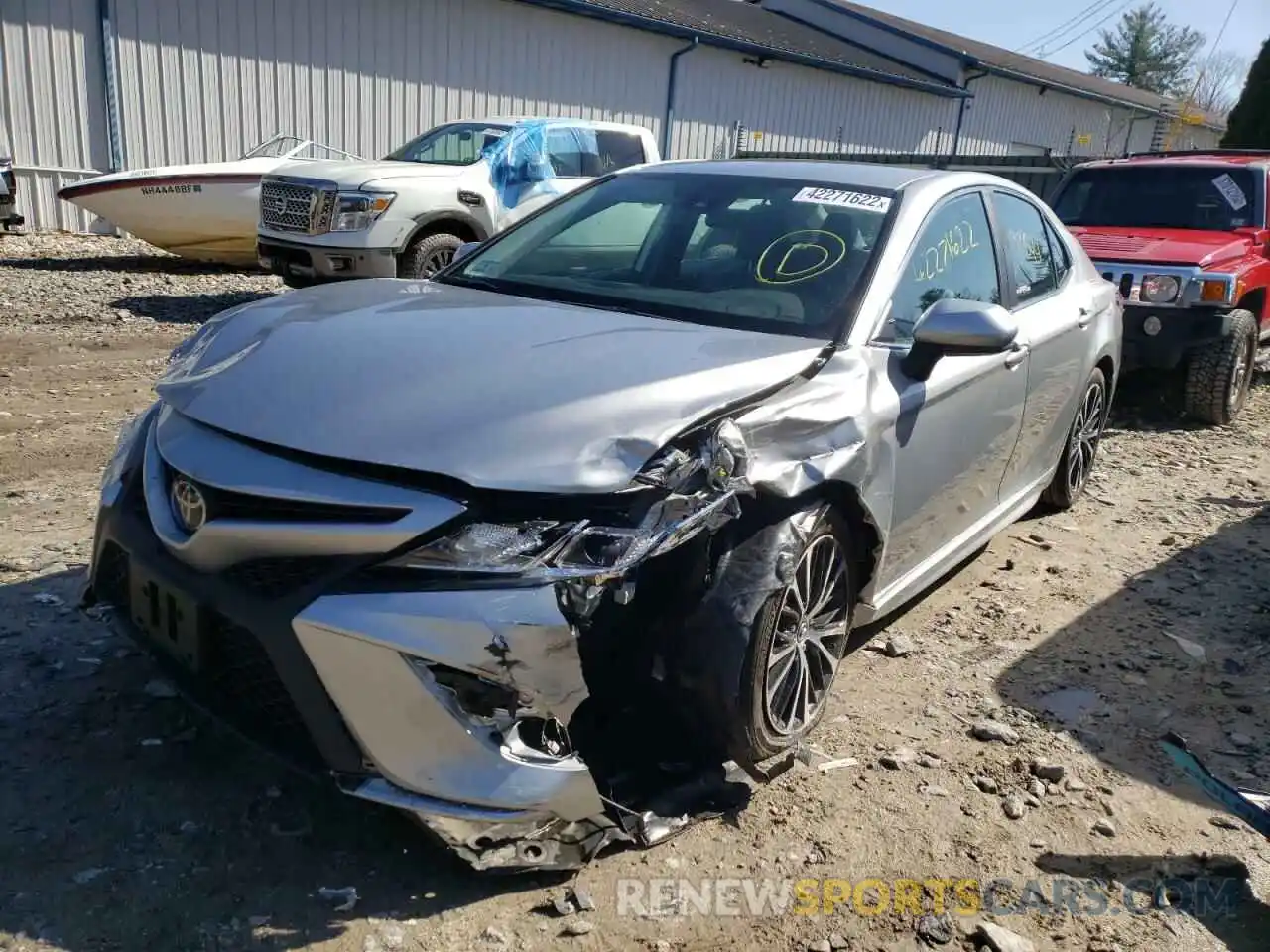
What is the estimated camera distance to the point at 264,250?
899 cm

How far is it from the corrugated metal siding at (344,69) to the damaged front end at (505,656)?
13.3 metres

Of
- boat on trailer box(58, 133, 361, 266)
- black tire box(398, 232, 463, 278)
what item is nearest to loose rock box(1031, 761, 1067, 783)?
black tire box(398, 232, 463, 278)

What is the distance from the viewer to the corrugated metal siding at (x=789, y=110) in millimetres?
20297

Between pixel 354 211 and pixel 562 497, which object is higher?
pixel 354 211

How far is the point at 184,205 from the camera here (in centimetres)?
1070

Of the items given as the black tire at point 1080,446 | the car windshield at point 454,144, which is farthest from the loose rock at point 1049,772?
the car windshield at point 454,144

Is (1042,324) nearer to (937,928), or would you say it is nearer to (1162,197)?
(937,928)

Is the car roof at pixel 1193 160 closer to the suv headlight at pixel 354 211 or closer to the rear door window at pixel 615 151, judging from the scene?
the rear door window at pixel 615 151

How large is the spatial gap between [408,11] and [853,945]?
1568 cm

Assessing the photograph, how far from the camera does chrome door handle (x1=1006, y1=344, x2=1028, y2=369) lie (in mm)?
3770

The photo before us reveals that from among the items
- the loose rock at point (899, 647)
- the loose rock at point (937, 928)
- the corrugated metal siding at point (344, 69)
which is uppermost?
the corrugated metal siding at point (344, 69)

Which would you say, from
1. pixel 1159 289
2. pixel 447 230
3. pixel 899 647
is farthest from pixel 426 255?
pixel 899 647

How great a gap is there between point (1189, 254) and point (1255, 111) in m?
11.0

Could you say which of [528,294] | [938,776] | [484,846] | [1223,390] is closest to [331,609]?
[484,846]
